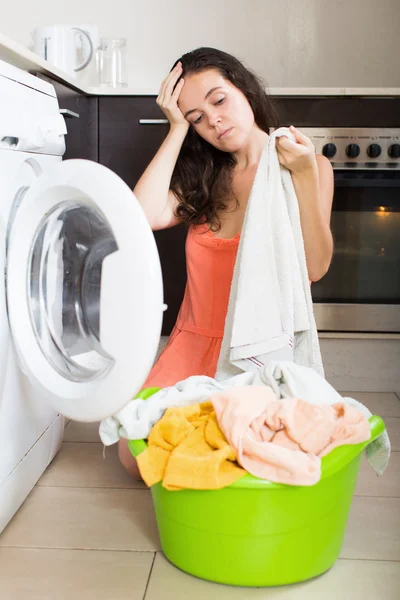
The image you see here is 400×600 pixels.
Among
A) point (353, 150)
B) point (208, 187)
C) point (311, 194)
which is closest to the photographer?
point (311, 194)

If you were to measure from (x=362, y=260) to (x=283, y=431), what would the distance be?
121cm

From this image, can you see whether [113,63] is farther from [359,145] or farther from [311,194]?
[311,194]

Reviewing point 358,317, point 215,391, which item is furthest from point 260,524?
point 358,317

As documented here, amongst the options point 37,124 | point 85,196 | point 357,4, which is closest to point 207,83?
point 37,124

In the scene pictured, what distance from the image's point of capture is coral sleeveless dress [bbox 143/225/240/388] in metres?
1.77

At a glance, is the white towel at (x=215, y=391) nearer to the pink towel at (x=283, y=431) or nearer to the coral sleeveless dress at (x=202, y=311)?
the pink towel at (x=283, y=431)

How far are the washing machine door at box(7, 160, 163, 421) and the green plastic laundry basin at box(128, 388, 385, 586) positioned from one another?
6.3 inches

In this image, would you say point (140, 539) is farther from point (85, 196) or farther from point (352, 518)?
point (85, 196)

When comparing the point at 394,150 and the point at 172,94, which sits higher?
the point at 172,94

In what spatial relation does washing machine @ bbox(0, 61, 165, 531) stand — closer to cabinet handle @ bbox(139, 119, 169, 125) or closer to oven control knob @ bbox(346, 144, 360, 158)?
cabinet handle @ bbox(139, 119, 169, 125)

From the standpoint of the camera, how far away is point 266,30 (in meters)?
2.54

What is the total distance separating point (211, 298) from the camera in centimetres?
182

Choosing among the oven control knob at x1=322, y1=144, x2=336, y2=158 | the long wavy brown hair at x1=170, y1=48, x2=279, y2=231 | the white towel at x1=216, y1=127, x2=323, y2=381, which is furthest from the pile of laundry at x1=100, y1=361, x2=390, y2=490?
the oven control knob at x1=322, y1=144, x2=336, y2=158

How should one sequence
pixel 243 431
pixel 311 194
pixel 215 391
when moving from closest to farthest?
pixel 243 431 → pixel 215 391 → pixel 311 194
